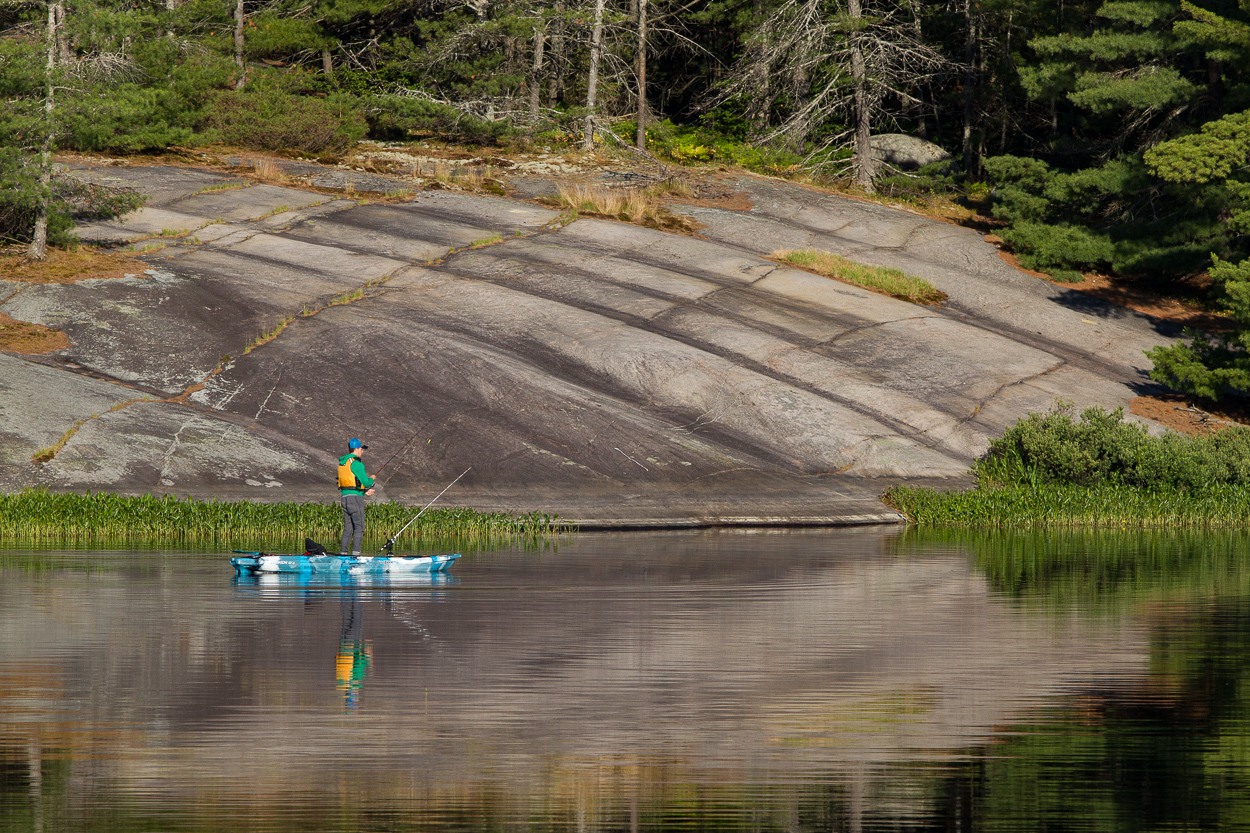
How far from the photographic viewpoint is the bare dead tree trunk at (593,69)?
189 feet

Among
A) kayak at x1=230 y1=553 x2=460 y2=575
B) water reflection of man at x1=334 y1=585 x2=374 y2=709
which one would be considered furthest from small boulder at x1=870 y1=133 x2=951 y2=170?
water reflection of man at x1=334 y1=585 x2=374 y2=709

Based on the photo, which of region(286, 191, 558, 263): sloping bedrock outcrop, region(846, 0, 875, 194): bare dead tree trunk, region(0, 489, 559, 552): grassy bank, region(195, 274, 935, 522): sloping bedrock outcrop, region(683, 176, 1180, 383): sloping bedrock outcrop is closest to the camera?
region(0, 489, 559, 552): grassy bank

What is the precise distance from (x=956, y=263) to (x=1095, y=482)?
18264 mm

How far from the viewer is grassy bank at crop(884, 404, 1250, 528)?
106 feet

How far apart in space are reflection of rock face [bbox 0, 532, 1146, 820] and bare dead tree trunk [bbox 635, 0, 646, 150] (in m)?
40.4

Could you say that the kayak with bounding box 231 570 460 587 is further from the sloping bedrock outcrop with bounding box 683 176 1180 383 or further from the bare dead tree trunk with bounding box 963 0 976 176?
the bare dead tree trunk with bounding box 963 0 976 176

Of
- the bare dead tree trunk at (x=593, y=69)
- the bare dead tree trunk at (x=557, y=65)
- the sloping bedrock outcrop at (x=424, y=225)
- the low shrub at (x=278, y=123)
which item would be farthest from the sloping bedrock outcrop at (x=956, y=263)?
the low shrub at (x=278, y=123)

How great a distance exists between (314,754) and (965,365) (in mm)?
33928

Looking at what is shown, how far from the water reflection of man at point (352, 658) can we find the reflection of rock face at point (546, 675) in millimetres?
121

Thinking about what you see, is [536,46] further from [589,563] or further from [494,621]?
[494,621]

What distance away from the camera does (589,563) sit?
2441 cm

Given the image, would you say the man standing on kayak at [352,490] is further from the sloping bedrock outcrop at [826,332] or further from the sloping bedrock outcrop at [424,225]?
the sloping bedrock outcrop at [424,225]

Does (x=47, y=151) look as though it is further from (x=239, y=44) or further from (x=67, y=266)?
(x=239, y=44)

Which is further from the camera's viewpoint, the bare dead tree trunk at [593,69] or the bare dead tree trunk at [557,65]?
the bare dead tree trunk at [557,65]
